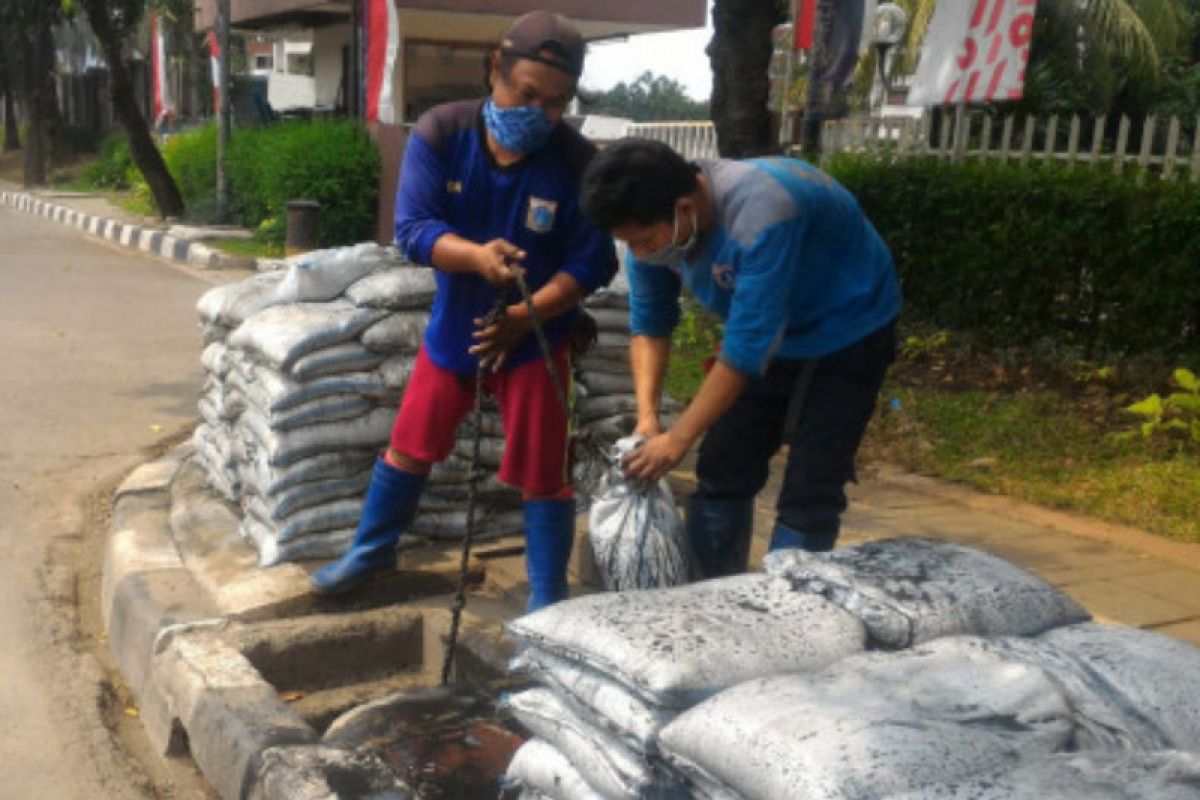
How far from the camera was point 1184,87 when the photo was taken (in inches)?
714

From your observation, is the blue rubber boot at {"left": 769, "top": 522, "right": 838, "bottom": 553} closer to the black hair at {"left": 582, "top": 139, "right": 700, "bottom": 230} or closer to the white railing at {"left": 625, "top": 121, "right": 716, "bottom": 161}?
the black hair at {"left": 582, "top": 139, "right": 700, "bottom": 230}

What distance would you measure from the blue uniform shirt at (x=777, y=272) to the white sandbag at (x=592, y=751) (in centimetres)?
84

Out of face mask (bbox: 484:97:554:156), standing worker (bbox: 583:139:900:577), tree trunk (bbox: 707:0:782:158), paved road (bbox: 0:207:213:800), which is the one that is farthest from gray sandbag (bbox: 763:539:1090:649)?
tree trunk (bbox: 707:0:782:158)

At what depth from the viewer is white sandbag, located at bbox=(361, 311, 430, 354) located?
4016 millimetres

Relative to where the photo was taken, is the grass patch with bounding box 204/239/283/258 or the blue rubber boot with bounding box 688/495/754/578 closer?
the blue rubber boot with bounding box 688/495/754/578

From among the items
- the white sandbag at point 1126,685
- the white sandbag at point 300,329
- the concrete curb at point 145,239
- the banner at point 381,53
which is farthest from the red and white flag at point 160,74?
the white sandbag at point 1126,685

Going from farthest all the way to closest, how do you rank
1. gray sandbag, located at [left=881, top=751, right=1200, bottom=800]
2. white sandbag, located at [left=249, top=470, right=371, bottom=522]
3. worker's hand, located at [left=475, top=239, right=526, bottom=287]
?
white sandbag, located at [left=249, top=470, right=371, bottom=522], worker's hand, located at [left=475, top=239, right=526, bottom=287], gray sandbag, located at [left=881, top=751, right=1200, bottom=800]

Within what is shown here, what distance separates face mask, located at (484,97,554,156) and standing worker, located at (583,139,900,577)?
45 centimetres

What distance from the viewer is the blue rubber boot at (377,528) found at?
3.62 metres

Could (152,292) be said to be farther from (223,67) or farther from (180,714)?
(180,714)

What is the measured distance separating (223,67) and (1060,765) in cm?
1535

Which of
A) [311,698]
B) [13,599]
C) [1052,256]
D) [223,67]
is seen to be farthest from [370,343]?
[223,67]

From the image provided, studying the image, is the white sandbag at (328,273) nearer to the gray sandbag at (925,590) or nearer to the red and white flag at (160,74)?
the gray sandbag at (925,590)

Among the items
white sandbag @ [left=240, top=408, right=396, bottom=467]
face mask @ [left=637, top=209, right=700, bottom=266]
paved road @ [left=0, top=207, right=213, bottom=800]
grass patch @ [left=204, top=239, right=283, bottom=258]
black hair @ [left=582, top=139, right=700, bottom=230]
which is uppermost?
black hair @ [left=582, top=139, right=700, bottom=230]
